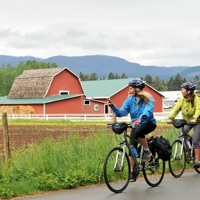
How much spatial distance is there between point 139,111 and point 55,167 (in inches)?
84.2

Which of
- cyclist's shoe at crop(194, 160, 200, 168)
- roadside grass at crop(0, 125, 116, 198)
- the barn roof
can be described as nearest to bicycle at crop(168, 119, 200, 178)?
cyclist's shoe at crop(194, 160, 200, 168)

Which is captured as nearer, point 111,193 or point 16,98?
point 111,193

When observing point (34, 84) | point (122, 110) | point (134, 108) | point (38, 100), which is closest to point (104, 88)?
point (34, 84)

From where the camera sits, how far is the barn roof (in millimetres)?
61562

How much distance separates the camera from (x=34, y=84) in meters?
63.5

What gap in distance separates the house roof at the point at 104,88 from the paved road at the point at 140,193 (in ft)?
172

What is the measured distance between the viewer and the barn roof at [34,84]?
61.6 metres

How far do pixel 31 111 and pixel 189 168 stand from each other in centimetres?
4598

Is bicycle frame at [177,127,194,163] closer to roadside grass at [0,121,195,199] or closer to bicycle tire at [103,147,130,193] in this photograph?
roadside grass at [0,121,195,199]

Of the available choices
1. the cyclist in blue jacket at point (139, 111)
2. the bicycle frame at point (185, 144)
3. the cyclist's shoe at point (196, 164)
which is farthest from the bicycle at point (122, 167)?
the cyclist's shoe at point (196, 164)

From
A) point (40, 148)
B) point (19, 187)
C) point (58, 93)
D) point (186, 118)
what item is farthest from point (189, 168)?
point (58, 93)

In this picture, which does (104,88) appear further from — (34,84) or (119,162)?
(119,162)

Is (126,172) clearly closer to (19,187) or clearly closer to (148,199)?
(148,199)

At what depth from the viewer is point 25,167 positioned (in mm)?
10031
